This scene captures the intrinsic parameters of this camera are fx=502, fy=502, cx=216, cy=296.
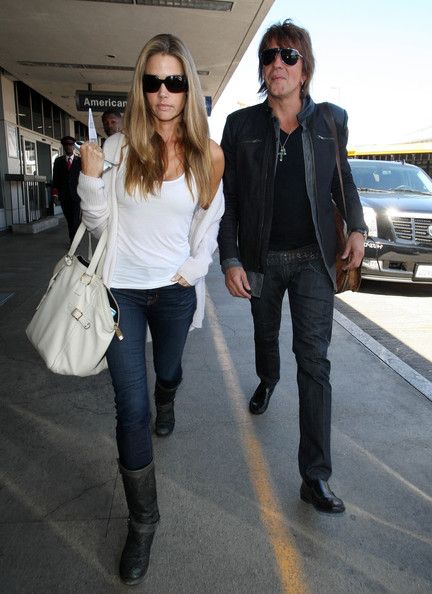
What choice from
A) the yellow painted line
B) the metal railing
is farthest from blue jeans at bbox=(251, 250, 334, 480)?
the metal railing

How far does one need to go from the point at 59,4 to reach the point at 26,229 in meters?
6.70

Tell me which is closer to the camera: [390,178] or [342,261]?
[342,261]

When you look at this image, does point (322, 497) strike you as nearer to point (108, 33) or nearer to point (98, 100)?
point (108, 33)

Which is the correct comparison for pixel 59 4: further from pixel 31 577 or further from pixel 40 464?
pixel 31 577

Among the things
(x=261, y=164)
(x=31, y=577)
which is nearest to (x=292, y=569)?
(x=31, y=577)

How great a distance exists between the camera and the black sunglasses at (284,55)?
2.38 m

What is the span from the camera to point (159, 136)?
2.15 meters

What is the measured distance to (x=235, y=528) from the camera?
2.27m

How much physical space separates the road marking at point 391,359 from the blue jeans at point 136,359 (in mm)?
2278

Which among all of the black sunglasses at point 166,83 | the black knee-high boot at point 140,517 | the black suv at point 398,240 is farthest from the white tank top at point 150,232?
the black suv at point 398,240

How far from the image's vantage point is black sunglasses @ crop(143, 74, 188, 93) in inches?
80.0

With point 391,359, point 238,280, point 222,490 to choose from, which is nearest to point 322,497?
point 222,490

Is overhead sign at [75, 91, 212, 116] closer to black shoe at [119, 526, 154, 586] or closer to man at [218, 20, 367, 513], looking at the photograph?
man at [218, 20, 367, 513]

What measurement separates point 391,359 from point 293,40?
9.32ft
